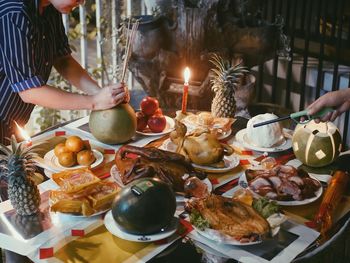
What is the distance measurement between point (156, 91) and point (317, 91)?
1439 mm

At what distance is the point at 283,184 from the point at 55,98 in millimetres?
1062

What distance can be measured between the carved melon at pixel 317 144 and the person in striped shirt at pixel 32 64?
779mm

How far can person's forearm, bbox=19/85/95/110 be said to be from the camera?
2279 millimetres

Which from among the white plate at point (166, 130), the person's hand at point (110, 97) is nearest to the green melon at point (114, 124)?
the person's hand at point (110, 97)

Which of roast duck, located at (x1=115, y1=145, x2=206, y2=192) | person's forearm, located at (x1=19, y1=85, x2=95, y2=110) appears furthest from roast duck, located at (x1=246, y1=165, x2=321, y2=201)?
person's forearm, located at (x1=19, y1=85, x2=95, y2=110)

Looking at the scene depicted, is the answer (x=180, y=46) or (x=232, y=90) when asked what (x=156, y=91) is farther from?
(x=232, y=90)

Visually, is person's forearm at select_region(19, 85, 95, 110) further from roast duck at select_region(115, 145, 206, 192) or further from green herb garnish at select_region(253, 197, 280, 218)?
green herb garnish at select_region(253, 197, 280, 218)

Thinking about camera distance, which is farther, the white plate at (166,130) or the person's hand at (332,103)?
the white plate at (166,130)

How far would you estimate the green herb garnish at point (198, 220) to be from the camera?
1.66 m

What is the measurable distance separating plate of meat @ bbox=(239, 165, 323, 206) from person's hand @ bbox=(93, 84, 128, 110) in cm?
65

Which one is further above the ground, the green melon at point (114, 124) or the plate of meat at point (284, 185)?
the green melon at point (114, 124)

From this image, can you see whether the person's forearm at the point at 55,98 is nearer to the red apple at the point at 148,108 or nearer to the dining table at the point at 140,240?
the red apple at the point at 148,108

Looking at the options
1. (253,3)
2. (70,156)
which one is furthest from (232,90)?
(253,3)

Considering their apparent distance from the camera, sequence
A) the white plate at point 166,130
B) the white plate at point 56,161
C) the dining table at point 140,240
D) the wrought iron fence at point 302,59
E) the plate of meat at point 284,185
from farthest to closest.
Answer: the wrought iron fence at point 302,59 → the white plate at point 166,130 → the white plate at point 56,161 → the plate of meat at point 284,185 → the dining table at point 140,240
